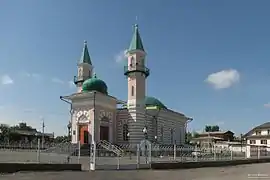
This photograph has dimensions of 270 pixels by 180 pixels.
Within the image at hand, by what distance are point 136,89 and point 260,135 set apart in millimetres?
49197

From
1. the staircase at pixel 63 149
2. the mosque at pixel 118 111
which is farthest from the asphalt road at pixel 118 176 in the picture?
the mosque at pixel 118 111

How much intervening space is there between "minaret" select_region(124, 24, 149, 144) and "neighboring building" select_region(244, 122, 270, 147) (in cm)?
4591

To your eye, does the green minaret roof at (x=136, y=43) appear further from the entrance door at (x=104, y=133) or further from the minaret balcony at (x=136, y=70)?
the entrance door at (x=104, y=133)

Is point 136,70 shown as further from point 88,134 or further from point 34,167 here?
point 34,167

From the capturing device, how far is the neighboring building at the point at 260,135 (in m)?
81.6

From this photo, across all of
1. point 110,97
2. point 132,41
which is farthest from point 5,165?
point 132,41

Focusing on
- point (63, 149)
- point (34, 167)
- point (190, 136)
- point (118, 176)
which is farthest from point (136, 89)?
point (190, 136)

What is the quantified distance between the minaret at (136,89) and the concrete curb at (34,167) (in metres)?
24.5

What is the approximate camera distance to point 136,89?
148ft

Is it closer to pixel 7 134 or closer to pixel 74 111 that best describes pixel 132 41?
pixel 74 111

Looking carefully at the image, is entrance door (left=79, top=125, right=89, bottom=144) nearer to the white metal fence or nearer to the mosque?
the mosque

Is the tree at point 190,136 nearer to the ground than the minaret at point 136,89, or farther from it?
nearer to the ground

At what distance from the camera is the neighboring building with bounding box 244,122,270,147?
3213 inches

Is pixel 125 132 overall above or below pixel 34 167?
above
